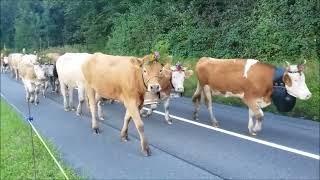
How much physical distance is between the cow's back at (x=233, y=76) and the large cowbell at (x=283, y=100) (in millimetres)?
600

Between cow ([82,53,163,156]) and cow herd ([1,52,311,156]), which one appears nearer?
cow herd ([1,52,311,156])

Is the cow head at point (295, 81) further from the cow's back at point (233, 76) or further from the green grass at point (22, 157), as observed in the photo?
the green grass at point (22, 157)

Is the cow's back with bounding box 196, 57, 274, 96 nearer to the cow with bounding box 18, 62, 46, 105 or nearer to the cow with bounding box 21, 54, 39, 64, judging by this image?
the cow with bounding box 18, 62, 46, 105

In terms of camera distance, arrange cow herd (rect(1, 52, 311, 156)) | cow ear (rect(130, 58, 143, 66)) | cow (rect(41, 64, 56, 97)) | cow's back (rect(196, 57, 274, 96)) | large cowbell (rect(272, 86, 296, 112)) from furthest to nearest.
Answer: cow (rect(41, 64, 56, 97))
cow's back (rect(196, 57, 274, 96))
cow herd (rect(1, 52, 311, 156))
cow ear (rect(130, 58, 143, 66))
large cowbell (rect(272, 86, 296, 112))

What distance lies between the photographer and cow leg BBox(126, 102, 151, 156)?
9.16 m

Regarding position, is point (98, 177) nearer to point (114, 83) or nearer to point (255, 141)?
point (114, 83)

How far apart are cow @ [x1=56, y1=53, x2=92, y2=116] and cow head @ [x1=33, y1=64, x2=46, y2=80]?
1.60 metres

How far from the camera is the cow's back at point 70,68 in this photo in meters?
13.3

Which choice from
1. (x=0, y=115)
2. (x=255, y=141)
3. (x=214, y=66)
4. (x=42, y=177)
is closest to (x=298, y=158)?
(x=255, y=141)

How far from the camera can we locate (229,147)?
379 inches

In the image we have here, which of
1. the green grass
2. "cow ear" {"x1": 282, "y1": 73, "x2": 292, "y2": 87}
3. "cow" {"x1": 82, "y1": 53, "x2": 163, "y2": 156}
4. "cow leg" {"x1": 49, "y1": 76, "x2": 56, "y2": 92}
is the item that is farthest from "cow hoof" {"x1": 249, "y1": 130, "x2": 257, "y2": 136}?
"cow leg" {"x1": 49, "y1": 76, "x2": 56, "y2": 92}

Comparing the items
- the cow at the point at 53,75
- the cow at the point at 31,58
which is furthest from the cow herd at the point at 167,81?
the cow at the point at 53,75

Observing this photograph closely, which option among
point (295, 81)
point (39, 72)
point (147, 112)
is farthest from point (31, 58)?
point (295, 81)

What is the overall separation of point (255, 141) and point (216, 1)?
453 centimetres
